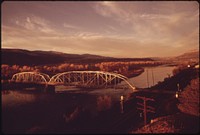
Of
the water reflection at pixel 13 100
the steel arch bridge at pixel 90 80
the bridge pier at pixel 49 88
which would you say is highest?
the steel arch bridge at pixel 90 80

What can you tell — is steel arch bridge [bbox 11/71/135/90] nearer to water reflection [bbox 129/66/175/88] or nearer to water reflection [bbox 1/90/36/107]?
water reflection [bbox 129/66/175/88]

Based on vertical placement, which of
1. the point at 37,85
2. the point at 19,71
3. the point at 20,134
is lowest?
the point at 20,134

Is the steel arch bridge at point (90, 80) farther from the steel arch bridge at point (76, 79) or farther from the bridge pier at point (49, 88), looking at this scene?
the bridge pier at point (49, 88)

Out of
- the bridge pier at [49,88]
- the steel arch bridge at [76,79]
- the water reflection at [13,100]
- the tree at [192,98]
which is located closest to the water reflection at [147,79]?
the steel arch bridge at [76,79]

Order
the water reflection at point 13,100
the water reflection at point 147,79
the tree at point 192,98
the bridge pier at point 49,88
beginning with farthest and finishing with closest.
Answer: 1. the water reflection at point 147,79
2. the bridge pier at point 49,88
3. the water reflection at point 13,100
4. the tree at point 192,98

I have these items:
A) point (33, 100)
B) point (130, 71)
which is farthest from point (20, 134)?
point (130, 71)

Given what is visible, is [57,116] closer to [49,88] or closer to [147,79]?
[49,88]

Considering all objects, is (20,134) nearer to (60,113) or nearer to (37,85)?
(60,113)

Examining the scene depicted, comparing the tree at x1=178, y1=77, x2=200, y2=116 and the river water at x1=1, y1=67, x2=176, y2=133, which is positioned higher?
the tree at x1=178, y1=77, x2=200, y2=116

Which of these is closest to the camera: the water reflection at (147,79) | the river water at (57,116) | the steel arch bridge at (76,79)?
the river water at (57,116)

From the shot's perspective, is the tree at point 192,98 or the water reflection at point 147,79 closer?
the tree at point 192,98

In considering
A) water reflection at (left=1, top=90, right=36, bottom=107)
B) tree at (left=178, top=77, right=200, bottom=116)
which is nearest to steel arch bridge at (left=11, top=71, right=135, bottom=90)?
water reflection at (left=1, top=90, right=36, bottom=107)
